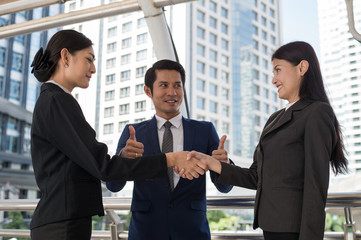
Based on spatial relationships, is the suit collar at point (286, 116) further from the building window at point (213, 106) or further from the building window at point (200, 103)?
the building window at point (213, 106)

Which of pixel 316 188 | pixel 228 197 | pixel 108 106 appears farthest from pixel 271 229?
pixel 108 106

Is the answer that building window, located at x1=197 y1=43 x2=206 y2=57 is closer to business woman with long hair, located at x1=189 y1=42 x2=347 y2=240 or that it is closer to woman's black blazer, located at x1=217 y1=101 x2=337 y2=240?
business woman with long hair, located at x1=189 y1=42 x2=347 y2=240

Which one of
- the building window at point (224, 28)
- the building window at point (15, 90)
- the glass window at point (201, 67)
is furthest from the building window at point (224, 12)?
the building window at point (15, 90)

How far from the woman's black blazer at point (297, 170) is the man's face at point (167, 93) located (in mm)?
609

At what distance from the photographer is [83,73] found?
1.54 metres

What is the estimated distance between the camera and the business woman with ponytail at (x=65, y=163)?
4.31ft

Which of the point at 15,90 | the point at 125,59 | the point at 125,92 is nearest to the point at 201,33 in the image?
the point at 15,90

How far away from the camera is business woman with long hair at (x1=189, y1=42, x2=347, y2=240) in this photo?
4.26 feet

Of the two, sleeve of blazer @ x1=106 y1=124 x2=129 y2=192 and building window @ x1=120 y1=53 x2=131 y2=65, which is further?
building window @ x1=120 y1=53 x2=131 y2=65

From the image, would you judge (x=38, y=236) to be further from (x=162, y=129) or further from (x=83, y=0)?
(x=83, y=0)

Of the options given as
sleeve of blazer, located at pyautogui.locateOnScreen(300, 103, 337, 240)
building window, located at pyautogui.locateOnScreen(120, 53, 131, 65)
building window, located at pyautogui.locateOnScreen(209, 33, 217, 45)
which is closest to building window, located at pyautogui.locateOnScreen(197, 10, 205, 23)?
building window, located at pyautogui.locateOnScreen(209, 33, 217, 45)

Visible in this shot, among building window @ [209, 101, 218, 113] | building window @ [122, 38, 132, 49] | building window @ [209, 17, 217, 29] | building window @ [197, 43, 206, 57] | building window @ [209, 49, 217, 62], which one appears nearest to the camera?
building window @ [122, 38, 132, 49]

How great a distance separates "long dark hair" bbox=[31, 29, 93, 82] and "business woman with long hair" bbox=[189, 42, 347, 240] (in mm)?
831

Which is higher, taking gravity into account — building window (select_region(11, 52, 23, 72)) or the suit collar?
building window (select_region(11, 52, 23, 72))
